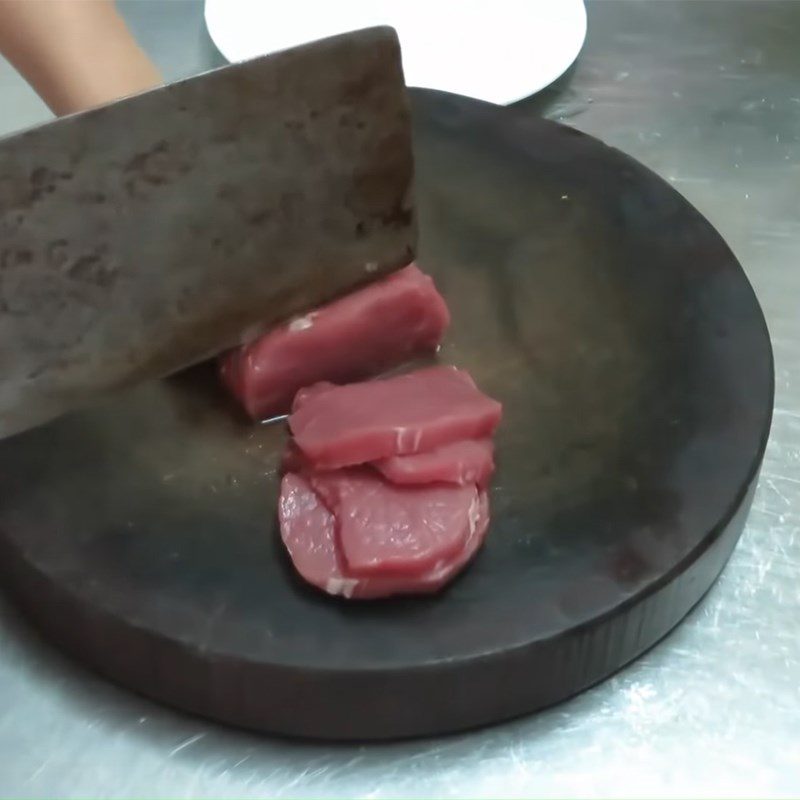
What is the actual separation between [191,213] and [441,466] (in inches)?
13.1

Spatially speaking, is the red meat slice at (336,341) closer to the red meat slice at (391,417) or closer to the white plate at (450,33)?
the red meat slice at (391,417)

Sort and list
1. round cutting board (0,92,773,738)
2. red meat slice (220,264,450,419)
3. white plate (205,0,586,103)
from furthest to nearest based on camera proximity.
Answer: white plate (205,0,586,103), red meat slice (220,264,450,419), round cutting board (0,92,773,738)

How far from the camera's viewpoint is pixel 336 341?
112 centimetres

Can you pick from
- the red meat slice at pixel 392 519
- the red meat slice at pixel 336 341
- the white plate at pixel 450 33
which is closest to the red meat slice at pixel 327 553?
the red meat slice at pixel 392 519

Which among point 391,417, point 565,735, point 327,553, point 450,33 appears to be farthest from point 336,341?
point 450,33

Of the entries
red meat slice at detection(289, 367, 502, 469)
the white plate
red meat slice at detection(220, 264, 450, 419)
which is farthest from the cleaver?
the white plate

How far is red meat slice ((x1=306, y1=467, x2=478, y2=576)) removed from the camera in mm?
909

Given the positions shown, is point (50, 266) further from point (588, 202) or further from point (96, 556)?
point (588, 202)

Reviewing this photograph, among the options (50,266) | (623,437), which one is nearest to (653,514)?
(623,437)

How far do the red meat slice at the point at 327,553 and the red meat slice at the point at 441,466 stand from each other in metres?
0.03

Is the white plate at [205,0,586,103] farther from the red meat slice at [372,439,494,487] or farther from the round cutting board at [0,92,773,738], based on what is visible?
the red meat slice at [372,439,494,487]

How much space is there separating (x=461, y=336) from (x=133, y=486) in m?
0.41

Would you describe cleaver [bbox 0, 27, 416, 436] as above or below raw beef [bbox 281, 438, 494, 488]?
above

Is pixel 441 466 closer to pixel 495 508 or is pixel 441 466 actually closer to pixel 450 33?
pixel 495 508
